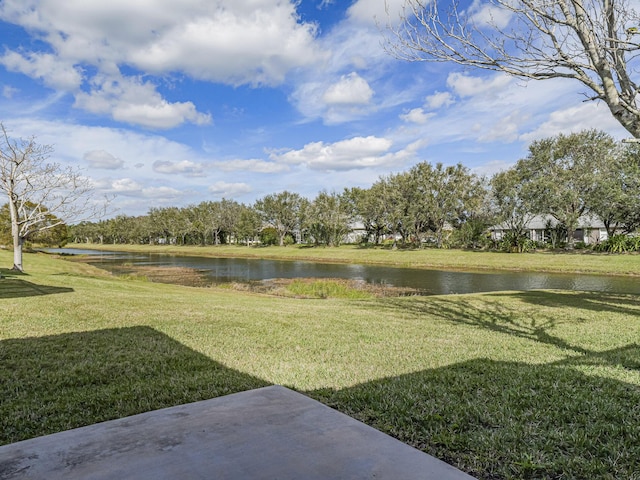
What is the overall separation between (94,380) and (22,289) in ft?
29.0

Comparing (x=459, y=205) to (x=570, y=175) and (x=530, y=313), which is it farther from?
(x=530, y=313)

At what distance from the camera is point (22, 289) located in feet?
35.7

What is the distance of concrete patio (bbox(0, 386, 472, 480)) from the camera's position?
2033 mm

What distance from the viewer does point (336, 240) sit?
5572 centimetres

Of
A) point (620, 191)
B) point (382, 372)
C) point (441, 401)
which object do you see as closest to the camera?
point (441, 401)

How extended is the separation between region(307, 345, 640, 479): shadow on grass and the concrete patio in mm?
506

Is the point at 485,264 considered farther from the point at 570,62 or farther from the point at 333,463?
the point at 333,463

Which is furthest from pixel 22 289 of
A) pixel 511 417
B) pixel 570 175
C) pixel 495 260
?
pixel 570 175

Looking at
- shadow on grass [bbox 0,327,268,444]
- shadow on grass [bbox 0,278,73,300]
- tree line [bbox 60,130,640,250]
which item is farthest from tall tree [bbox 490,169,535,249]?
shadow on grass [bbox 0,327,268,444]

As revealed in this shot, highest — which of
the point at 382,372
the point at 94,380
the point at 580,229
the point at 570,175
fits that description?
the point at 570,175

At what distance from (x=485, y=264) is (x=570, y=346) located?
27.3m

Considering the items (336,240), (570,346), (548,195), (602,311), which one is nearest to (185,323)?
(570,346)

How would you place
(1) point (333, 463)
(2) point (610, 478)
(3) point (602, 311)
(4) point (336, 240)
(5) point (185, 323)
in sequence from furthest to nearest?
(4) point (336, 240) → (3) point (602, 311) → (5) point (185, 323) → (2) point (610, 478) → (1) point (333, 463)

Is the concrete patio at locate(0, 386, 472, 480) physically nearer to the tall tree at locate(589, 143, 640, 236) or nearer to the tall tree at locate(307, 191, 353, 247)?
the tall tree at locate(589, 143, 640, 236)
